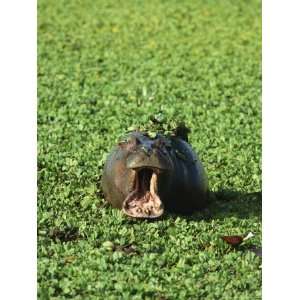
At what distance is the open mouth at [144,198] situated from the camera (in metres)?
6.58

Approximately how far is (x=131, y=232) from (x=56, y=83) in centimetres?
499

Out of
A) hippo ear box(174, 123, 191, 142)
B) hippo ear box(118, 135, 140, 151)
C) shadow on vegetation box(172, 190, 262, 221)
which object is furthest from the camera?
hippo ear box(174, 123, 191, 142)

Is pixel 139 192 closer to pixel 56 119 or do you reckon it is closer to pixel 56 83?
pixel 56 119

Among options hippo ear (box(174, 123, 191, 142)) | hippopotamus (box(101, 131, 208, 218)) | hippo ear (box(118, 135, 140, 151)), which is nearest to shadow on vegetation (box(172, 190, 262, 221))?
hippopotamus (box(101, 131, 208, 218))

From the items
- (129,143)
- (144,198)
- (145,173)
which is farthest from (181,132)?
(144,198)

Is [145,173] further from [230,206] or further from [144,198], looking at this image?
[230,206]

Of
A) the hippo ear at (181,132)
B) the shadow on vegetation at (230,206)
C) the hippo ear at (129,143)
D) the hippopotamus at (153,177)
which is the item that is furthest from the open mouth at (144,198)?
the hippo ear at (181,132)

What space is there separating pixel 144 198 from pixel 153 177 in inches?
7.8

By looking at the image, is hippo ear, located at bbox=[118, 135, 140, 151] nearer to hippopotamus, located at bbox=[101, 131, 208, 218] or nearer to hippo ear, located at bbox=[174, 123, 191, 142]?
hippopotamus, located at bbox=[101, 131, 208, 218]

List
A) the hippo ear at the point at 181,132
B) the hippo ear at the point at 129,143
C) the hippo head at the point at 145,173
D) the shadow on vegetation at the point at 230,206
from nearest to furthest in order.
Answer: the hippo head at the point at 145,173, the hippo ear at the point at 129,143, the shadow on vegetation at the point at 230,206, the hippo ear at the point at 181,132

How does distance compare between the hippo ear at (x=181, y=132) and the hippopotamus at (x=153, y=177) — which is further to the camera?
the hippo ear at (x=181, y=132)

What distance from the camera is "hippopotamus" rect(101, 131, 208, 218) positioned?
658 centimetres

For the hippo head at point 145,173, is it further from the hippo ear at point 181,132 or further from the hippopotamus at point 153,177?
the hippo ear at point 181,132
